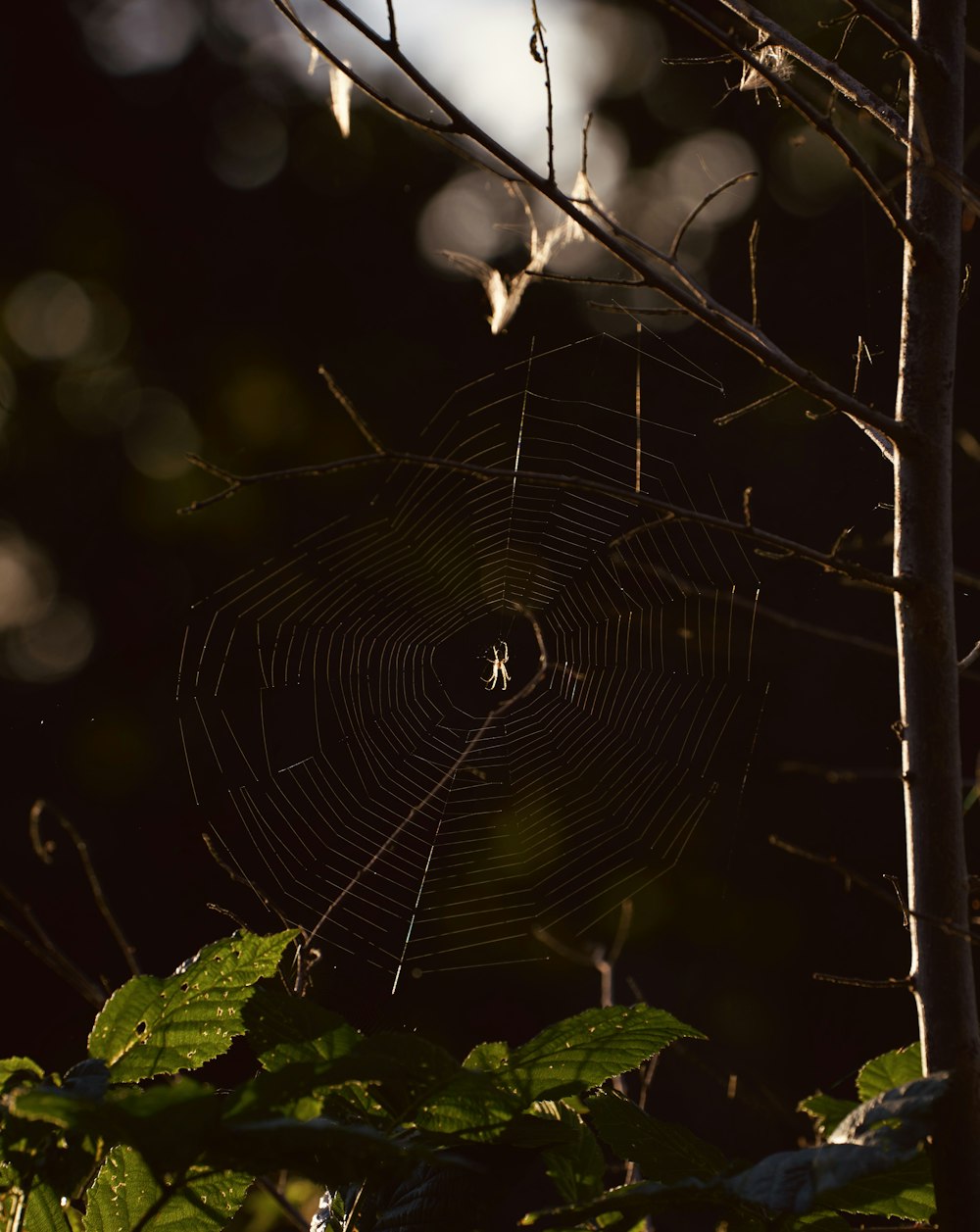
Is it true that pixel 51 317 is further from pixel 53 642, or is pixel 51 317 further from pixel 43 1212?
pixel 43 1212

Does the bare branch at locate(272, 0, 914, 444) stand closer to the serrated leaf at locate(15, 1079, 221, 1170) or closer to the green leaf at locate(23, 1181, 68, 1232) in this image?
the serrated leaf at locate(15, 1079, 221, 1170)

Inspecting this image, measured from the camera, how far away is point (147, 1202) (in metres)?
0.81

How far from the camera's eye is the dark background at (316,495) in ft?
13.4

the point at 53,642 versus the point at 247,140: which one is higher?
the point at 247,140

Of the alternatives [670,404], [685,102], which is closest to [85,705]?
[670,404]

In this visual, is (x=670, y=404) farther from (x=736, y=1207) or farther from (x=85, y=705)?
(x=736, y=1207)

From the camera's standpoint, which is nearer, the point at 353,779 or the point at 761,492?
the point at 761,492

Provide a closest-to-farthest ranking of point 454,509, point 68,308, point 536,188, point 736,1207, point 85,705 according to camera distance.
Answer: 1. point 736,1207
2. point 536,188
3. point 454,509
4. point 85,705
5. point 68,308

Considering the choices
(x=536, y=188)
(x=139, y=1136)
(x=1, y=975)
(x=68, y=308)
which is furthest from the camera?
(x=68, y=308)

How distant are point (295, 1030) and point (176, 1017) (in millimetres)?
117

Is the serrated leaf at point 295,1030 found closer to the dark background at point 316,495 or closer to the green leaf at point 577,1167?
the green leaf at point 577,1167

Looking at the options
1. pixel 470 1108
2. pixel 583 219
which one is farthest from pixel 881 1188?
pixel 583 219

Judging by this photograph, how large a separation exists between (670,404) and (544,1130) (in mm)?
3916

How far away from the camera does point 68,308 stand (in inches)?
224
